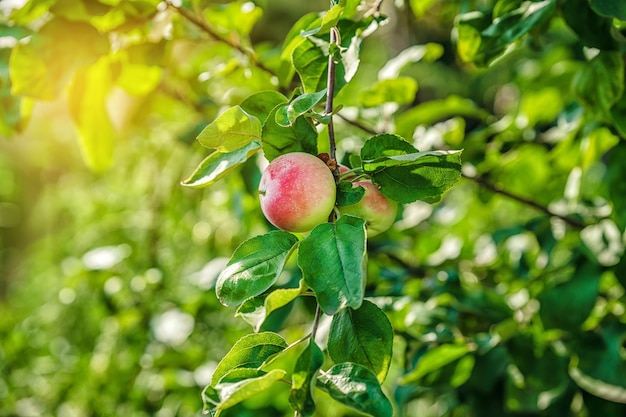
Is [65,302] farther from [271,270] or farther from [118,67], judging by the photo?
[271,270]

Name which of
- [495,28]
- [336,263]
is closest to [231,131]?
[336,263]

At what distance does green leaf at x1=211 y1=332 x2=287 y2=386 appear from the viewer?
1.54 ft

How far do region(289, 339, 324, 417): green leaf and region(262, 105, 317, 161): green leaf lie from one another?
15cm

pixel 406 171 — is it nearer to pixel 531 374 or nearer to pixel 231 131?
pixel 231 131

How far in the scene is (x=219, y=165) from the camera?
1.70 feet

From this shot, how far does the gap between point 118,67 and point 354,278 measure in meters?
0.62

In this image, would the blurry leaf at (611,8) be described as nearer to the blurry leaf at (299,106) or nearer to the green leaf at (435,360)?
the blurry leaf at (299,106)

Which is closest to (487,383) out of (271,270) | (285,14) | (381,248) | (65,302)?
(381,248)

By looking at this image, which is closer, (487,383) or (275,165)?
(275,165)

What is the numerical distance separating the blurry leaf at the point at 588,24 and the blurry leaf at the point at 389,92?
195 mm

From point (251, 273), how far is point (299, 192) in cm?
6

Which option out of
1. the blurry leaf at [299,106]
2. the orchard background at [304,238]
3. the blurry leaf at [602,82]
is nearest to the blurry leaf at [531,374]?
the orchard background at [304,238]

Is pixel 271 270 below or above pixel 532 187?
above

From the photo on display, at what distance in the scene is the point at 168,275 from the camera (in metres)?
1.51
